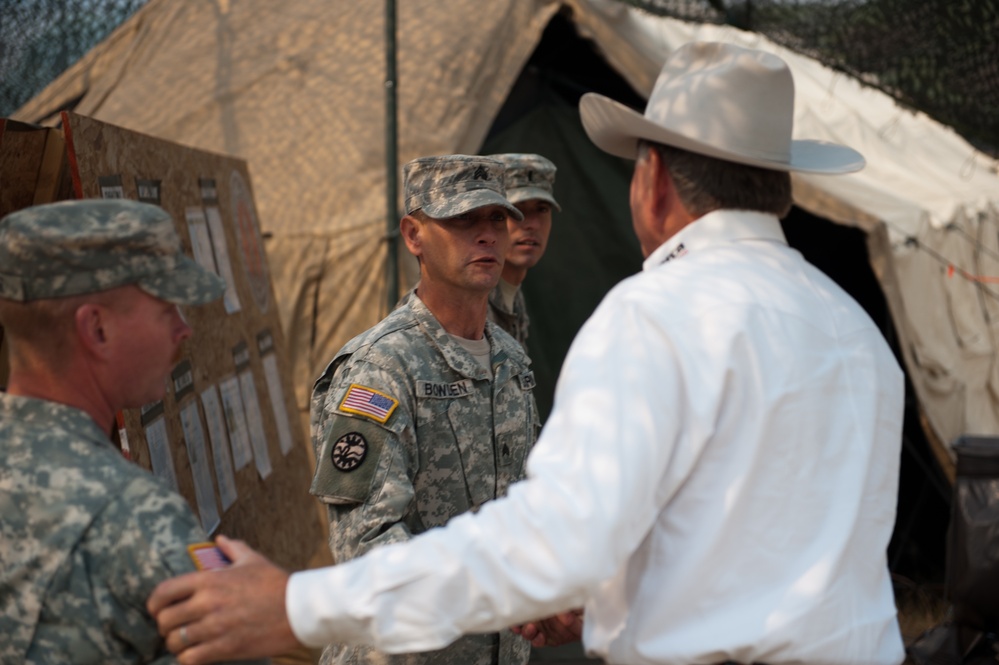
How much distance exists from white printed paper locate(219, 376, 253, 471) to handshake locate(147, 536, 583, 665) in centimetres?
229

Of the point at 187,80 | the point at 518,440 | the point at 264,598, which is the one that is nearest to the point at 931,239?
the point at 187,80

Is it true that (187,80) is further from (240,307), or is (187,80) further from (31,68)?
(240,307)

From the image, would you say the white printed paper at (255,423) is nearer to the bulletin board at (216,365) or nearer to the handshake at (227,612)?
the bulletin board at (216,365)

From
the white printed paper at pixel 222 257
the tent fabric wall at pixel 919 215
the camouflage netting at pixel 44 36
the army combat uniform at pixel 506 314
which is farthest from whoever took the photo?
the tent fabric wall at pixel 919 215

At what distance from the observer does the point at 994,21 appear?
5.73 metres

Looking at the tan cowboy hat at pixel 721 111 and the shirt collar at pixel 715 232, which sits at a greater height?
the tan cowboy hat at pixel 721 111

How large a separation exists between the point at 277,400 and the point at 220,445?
3.17 ft

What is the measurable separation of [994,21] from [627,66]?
1.89 m

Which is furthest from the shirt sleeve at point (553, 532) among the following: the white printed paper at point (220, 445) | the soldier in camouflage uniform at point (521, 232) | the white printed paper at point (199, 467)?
the soldier in camouflage uniform at point (521, 232)

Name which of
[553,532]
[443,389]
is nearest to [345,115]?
[443,389]

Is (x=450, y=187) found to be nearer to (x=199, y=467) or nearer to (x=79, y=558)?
(x=199, y=467)

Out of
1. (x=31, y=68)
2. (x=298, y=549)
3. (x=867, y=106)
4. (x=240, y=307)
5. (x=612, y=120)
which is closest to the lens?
(x=612, y=120)

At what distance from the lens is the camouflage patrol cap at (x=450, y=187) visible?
10.5 feet

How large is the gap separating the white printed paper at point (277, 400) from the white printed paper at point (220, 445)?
0.76m
